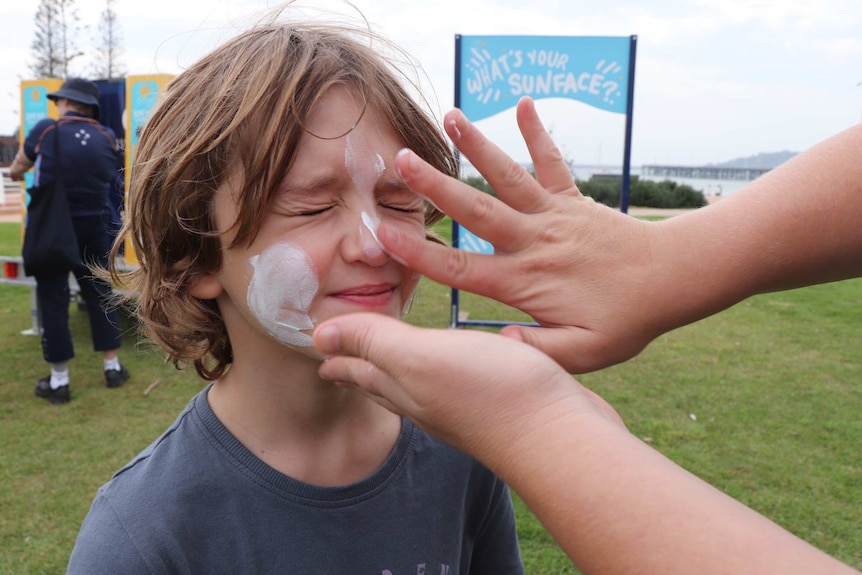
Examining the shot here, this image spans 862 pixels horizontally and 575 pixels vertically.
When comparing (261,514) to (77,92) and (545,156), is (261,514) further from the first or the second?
(77,92)

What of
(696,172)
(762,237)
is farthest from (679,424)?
(696,172)

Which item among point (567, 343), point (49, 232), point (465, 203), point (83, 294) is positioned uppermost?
point (465, 203)

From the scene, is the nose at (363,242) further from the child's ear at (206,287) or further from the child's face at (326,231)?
the child's ear at (206,287)

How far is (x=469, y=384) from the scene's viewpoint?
102 cm

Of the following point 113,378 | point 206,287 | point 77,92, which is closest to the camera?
point 206,287

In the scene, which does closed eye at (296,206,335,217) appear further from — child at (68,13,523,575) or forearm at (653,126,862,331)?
forearm at (653,126,862,331)

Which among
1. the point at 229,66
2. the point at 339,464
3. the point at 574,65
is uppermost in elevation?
the point at 574,65

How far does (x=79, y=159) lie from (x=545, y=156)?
514 cm

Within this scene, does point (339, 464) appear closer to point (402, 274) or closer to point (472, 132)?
point (402, 274)

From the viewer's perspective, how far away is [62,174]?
210 inches

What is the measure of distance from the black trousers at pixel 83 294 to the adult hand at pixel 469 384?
183 inches

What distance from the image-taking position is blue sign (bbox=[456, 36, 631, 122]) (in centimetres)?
669

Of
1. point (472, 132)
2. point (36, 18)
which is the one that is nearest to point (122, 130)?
point (472, 132)

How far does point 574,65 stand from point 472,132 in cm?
594
